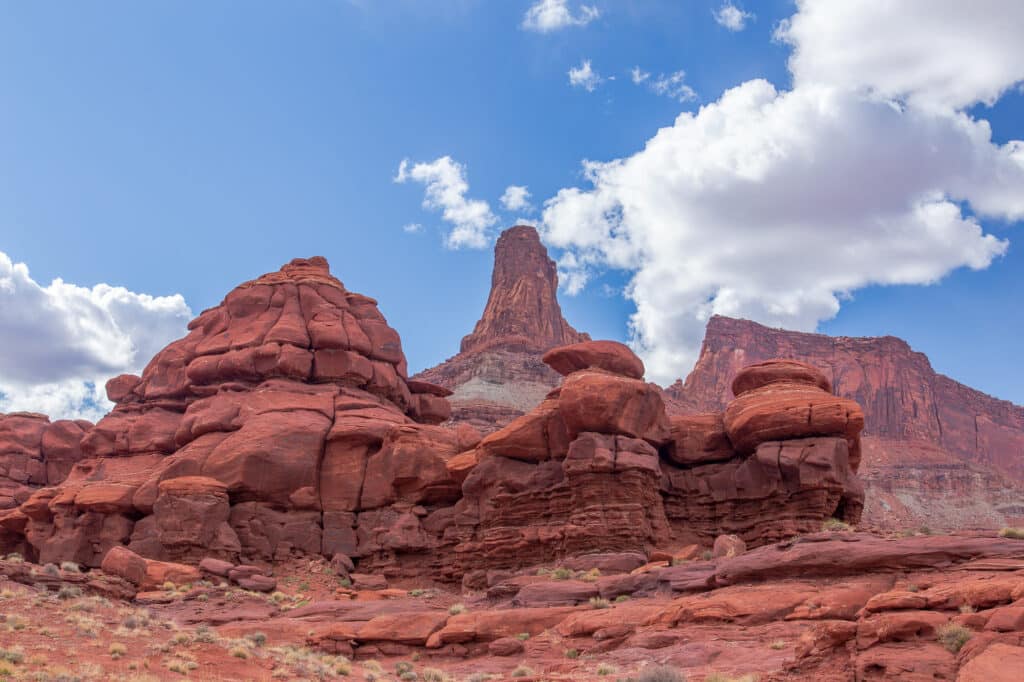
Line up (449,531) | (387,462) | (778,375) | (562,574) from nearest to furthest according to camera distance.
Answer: (562,574), (778,375), (449,531), (387,462)

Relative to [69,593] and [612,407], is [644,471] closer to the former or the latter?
[612,407]

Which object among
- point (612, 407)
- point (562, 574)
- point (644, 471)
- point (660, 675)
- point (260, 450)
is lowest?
point (660, 675)

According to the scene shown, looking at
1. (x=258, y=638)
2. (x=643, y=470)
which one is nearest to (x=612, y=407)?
(x=643, y=470)

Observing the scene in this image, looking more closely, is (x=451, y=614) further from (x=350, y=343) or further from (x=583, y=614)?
(x=350, y=343)

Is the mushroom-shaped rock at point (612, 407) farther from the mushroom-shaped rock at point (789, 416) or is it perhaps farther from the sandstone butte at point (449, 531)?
the mushroom-shaped rock at point (789, 416)

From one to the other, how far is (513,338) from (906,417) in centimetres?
6766

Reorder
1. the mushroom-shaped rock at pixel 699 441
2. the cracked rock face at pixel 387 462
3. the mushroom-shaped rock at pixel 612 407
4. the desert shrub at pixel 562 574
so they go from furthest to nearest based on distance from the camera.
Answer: the mushroom-shaped rock at pixel 699 441, the mushroom-shaped rock at pixel 612 407, the cracked rock face at pixel 387 462, the desert shrub at pixel 562 574

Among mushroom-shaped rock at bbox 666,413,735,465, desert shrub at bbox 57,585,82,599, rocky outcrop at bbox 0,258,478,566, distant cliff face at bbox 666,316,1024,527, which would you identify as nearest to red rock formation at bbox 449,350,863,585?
mushroom-shaped rock at bbox 666,413,735,465

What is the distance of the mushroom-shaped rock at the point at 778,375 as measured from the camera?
35.1 m

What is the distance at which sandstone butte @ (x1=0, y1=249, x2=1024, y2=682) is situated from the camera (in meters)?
18.0

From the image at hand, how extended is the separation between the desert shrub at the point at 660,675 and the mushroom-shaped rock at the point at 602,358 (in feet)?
74.1

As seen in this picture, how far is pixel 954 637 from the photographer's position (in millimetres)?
12898

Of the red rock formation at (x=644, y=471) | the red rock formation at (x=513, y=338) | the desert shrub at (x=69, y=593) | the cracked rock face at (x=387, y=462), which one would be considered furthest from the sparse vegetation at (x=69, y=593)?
the red rock formation at (x=513, y=338)

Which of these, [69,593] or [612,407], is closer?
[69,593]
